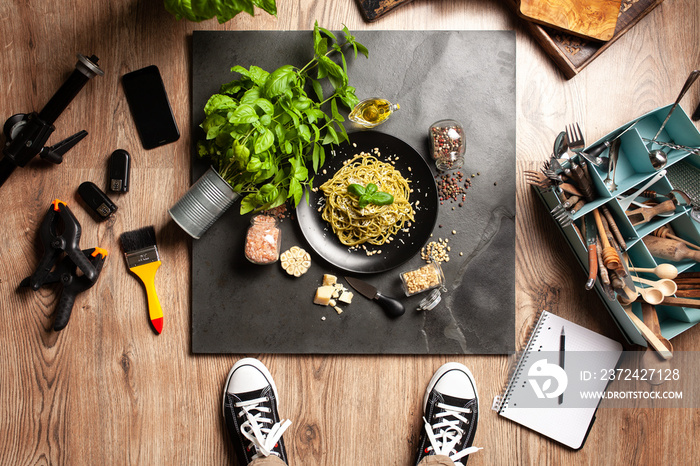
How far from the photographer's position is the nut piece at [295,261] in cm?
177

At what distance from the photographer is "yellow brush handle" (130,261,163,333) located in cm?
180

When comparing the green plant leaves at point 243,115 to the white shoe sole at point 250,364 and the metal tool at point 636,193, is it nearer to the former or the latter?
the white shoe sole at point 250,364

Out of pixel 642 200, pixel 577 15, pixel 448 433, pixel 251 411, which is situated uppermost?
pixel 577 15

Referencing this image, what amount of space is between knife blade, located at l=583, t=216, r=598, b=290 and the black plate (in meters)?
0.61

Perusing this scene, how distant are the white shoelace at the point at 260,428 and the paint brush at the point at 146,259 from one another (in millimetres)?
522

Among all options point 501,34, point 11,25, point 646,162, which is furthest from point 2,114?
point 646,162

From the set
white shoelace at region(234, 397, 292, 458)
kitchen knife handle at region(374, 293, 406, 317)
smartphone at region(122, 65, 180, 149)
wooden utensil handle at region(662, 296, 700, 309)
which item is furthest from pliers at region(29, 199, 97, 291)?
wooden utensil handle at region(662, 296, 700, 309)

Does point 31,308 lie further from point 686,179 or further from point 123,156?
point 686,179

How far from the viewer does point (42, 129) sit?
1.71m

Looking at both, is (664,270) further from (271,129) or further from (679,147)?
(271,129)

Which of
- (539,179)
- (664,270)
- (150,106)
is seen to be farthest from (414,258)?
(150,106)

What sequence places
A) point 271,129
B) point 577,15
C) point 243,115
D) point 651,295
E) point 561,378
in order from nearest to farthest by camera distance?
1. point 243,115
2. point 271,129
3. point 651,295
4. point 577,15
5. point 561,378

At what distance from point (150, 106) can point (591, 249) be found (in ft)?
6.32

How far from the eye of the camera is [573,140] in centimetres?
175
